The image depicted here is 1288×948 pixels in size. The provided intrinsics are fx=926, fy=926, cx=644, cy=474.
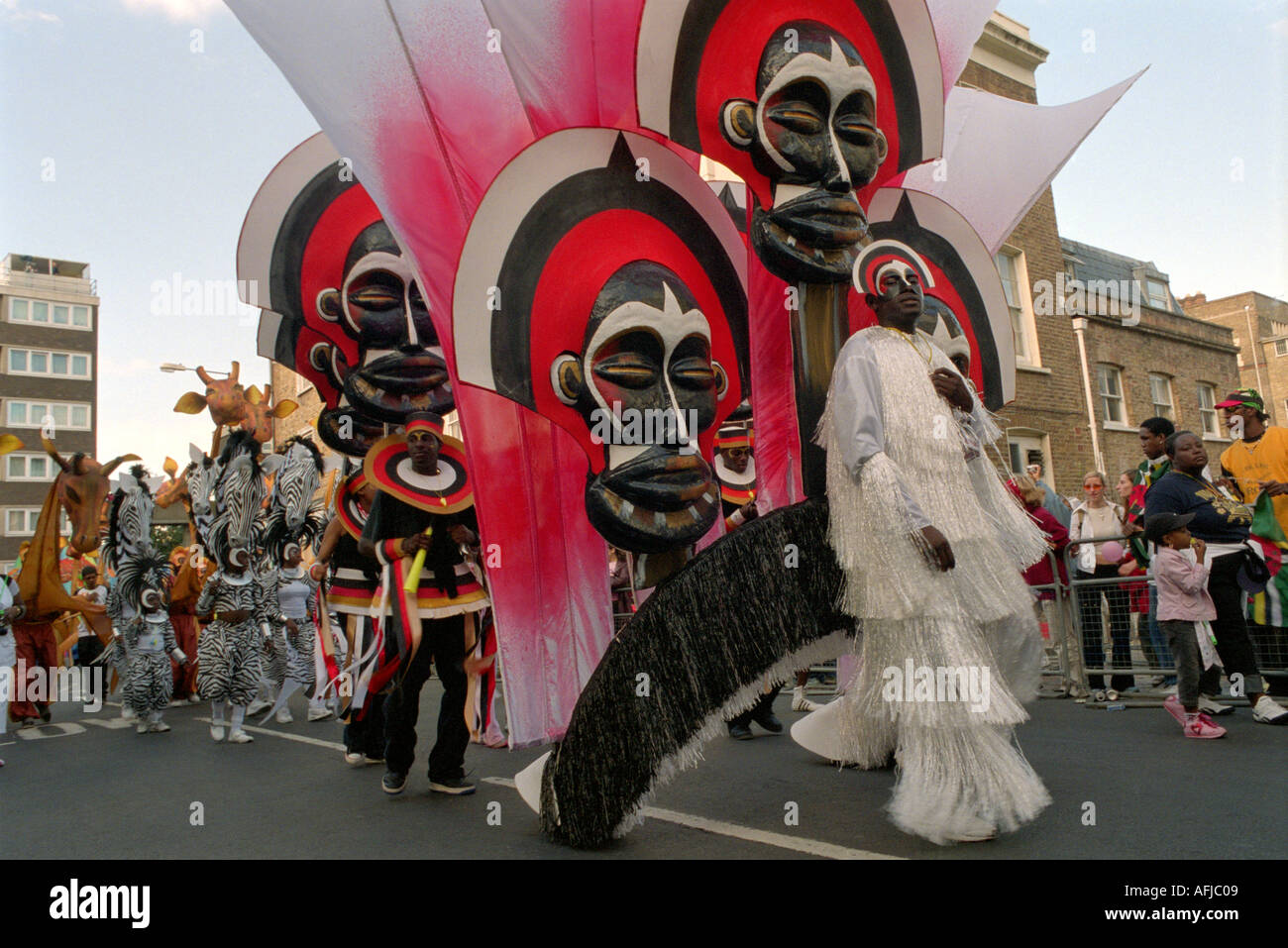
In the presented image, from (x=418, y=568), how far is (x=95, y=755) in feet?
14.3

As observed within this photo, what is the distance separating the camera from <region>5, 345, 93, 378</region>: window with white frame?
4703 cm

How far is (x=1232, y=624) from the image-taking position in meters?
5.78

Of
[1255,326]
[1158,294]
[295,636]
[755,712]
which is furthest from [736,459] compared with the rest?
[1255,326]

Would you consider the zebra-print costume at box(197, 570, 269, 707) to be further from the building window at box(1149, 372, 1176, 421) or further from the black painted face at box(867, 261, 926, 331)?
the building window at box(1149, 372, 1176, 421)

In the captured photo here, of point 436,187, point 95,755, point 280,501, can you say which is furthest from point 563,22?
point 95,755

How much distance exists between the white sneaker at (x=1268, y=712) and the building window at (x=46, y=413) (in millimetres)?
51498

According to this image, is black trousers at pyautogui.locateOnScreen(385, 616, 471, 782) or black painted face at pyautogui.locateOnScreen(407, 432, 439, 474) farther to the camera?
black painted face at pyautogui.locateOnScreen(407, 432, 439, 474)

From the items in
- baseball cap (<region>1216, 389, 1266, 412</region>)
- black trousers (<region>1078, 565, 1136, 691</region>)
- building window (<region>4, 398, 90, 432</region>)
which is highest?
building window (<region>4, 398, 90, 432</region>)

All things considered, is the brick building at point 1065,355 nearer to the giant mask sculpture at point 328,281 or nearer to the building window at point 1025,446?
the building window at point 1025,446

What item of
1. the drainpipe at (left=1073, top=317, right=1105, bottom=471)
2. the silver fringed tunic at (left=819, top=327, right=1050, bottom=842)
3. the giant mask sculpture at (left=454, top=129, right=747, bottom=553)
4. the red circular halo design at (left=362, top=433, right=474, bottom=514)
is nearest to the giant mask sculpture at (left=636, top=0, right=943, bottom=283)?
the giant mask sculpture at (left=454, top=129, right=747, bottom=553)

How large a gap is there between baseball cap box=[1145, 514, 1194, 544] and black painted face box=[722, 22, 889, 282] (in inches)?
123

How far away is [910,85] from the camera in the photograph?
4.26 m

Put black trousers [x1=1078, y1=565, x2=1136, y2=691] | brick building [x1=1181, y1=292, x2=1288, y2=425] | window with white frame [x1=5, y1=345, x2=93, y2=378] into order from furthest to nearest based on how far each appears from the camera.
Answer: window with white frame [x1=5, y1=345, x2=93, y2=378] → brick building [x1=1181, y1=292, x2=1288, y2=425] → black trousers [x1=1078, y1=565, x2=1136, y2=691]

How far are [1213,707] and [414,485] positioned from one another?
507cm
